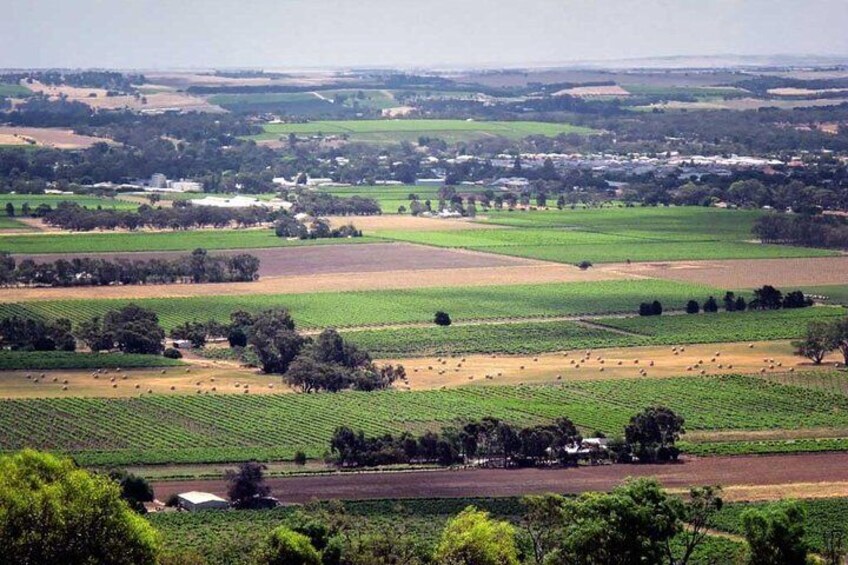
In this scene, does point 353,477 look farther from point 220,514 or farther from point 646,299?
point 646,299

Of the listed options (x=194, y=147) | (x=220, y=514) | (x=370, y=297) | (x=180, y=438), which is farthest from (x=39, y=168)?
(x=220, y=514)

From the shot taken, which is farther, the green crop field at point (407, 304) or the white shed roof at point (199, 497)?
the green crop field at point (407, 304)

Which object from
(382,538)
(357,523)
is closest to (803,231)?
(357,523)

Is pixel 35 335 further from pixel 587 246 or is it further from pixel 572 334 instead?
pixel 587 246

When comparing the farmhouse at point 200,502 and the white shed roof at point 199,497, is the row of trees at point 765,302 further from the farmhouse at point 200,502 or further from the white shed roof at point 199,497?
the farmhouse at point 200,502

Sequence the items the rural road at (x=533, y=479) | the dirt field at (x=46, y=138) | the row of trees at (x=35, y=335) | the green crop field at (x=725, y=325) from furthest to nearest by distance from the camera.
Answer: the dirt field at (x=46, y=138), the green crop field at (x=725, y=325), the row of trees at (x=35, y=335), the rural road at (x=533, y=479)

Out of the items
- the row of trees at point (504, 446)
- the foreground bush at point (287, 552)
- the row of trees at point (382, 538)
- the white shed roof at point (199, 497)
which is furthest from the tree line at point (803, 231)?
the foreground bush at point (287, 552)
